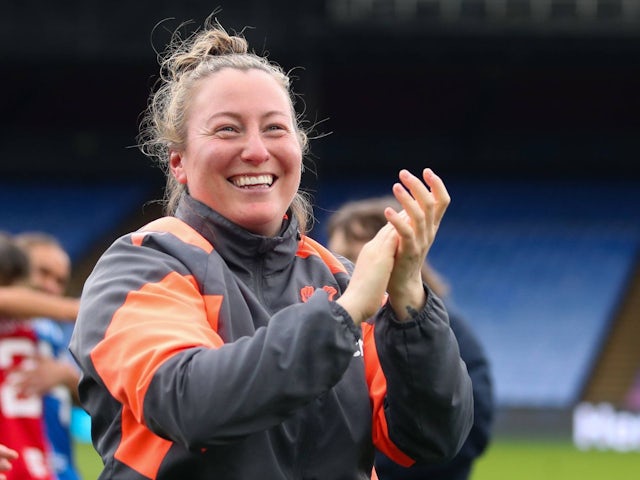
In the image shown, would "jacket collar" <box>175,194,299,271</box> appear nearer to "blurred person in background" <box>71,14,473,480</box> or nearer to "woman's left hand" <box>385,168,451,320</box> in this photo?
"blurred person in background" <box>71,14,473,480</box>

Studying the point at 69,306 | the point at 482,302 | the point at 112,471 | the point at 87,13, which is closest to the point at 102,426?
the point at 112,471

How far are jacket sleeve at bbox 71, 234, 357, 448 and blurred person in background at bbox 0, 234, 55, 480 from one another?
10.5 ft

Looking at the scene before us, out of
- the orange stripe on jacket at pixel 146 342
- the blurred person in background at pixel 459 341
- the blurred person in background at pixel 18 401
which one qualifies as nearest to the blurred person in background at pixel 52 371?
the blurred person in background at pixel 18 401

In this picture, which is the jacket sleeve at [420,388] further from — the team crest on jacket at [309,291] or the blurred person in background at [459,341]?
the blurred person in background at [459,341]

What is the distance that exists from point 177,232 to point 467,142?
19.5 metres

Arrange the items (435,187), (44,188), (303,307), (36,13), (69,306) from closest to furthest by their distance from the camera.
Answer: (303,307), (435,187), (69,306), (36,13), (44,188)

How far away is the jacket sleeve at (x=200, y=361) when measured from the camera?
2.07 meters

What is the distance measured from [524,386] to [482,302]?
2023 millimetres

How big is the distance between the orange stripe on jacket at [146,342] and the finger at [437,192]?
0.42 metres

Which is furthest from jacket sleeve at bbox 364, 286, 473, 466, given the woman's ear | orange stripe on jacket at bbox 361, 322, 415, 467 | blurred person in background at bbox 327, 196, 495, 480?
blurred person in background at bbox 327, 196, 495, 480

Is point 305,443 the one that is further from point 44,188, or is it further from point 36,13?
point 44,188

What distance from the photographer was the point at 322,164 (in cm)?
2127

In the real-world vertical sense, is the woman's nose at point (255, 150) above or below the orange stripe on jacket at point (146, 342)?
above

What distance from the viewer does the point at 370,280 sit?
219 cm
